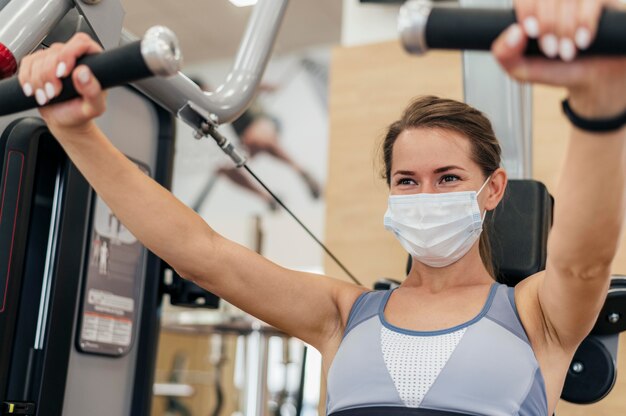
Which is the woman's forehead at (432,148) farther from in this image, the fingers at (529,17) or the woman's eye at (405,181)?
the fingers at (529,17)

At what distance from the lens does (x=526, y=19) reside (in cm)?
72

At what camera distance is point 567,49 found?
71 cm

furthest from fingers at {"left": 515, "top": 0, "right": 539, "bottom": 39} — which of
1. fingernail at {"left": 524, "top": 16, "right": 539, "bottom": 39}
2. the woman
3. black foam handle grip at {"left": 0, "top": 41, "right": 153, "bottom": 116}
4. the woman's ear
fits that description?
the woman's ear

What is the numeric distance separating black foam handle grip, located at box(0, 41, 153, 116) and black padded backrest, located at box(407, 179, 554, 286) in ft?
3.03

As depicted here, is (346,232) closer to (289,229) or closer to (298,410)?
(298,410)

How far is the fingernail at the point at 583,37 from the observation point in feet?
2.28

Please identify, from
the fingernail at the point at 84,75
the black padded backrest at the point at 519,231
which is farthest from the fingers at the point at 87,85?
the black padded backrest at the point at 519,231

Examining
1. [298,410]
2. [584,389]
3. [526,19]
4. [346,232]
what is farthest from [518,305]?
[346,232]

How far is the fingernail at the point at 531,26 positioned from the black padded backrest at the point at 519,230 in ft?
3.03

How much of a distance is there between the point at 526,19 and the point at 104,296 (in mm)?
1240

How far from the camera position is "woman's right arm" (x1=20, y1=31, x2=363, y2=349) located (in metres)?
0.95

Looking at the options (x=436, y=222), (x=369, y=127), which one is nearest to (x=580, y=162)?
(x=436, y=222)

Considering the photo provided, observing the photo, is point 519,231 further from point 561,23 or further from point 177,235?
point 561,23

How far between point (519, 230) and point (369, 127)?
108 cm
